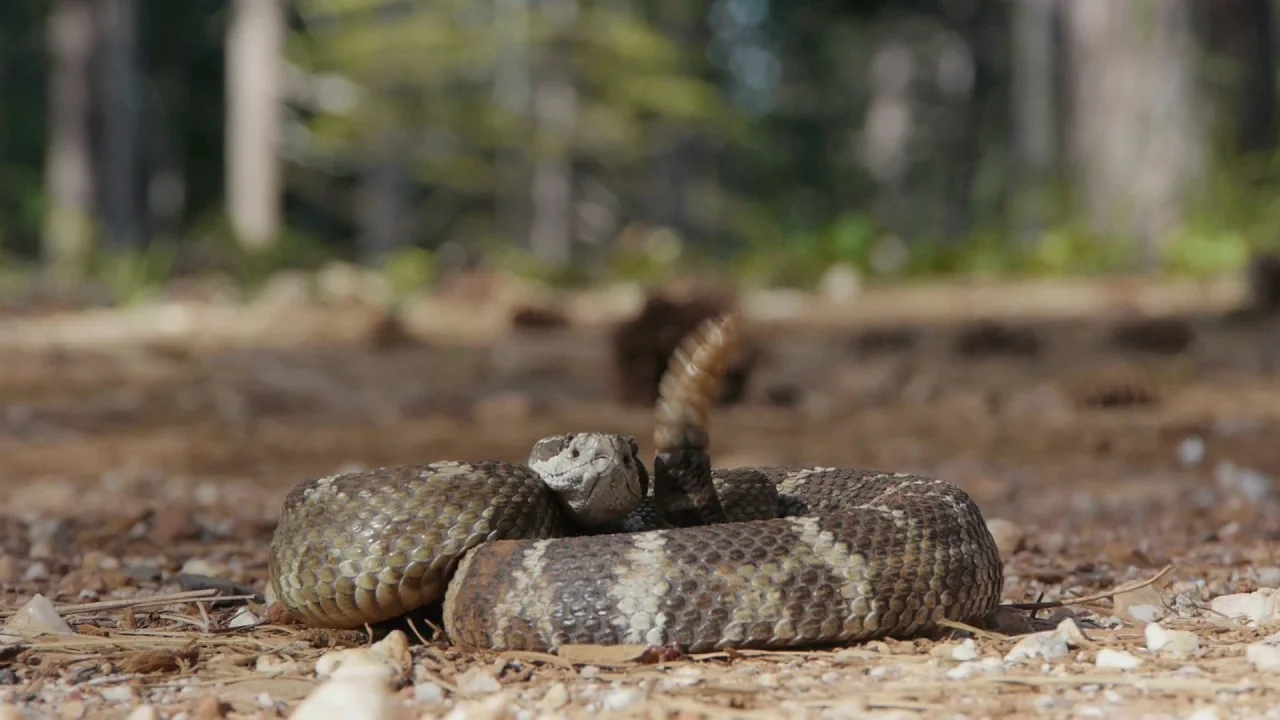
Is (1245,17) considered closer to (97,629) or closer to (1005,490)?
(1005,490)

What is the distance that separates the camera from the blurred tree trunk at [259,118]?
21562 mm

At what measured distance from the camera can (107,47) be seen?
25766 mm

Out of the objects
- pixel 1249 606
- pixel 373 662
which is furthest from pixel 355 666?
pixel 1249 606

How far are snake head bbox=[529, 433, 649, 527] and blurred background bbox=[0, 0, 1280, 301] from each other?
8.74 metres

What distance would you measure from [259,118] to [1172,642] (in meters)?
20.6

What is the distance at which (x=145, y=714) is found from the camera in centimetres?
246

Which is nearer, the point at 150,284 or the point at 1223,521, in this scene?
the point at 1223,521

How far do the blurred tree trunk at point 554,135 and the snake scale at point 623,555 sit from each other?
20188 mm

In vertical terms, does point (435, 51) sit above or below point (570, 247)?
above

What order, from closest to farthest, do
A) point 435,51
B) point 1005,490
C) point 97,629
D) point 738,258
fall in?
point 97,629, point 1005,490, point 738,258, point 435,51

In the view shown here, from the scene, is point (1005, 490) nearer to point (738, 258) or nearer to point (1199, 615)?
point (1199, 615)

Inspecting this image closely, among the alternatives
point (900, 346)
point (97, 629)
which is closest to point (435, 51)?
point (900, 346)

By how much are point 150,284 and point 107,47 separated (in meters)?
14.0

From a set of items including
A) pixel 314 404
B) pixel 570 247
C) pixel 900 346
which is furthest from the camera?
pixel 570 247
